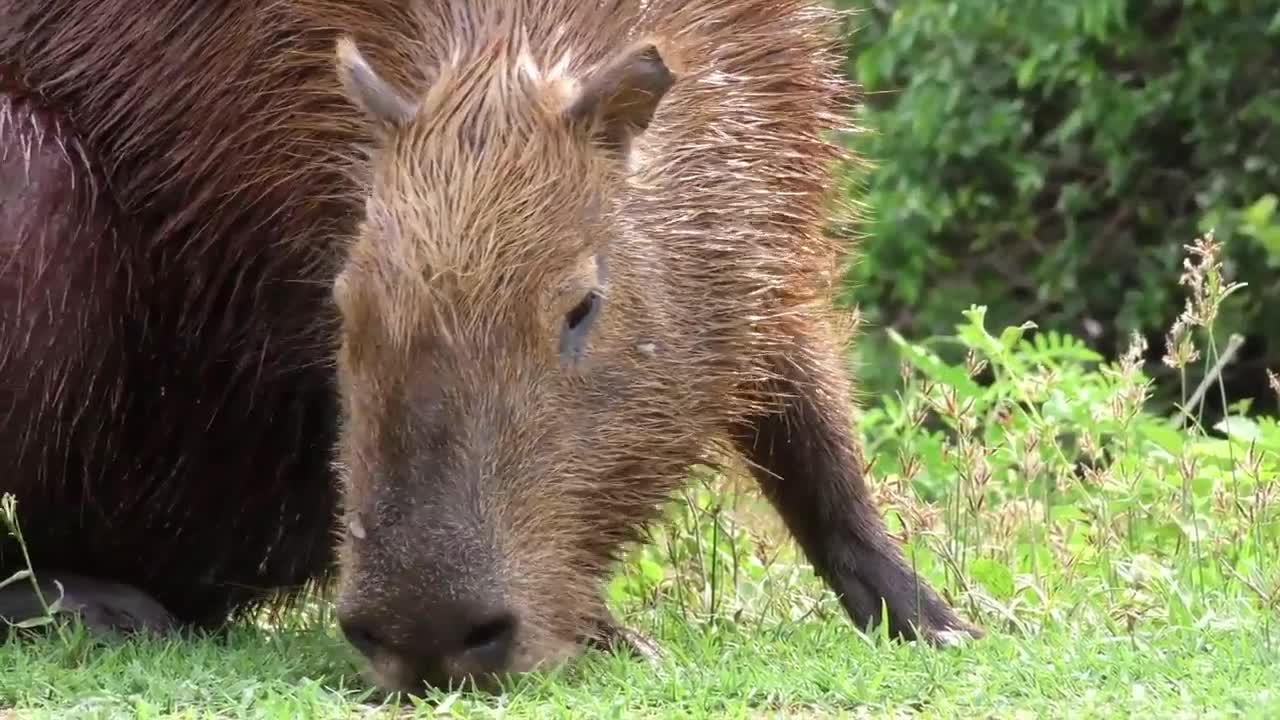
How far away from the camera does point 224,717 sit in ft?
11.3

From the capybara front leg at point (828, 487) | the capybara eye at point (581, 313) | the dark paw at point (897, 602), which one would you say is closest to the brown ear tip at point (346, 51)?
the capybara eye at point (581, 313)

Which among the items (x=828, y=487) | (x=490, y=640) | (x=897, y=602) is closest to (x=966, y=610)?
(x=897, y=602)

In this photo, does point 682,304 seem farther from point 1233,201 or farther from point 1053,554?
point 1233,201

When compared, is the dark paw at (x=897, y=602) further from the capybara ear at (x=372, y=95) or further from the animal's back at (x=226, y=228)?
the capybara ear at (x=372, y=95)

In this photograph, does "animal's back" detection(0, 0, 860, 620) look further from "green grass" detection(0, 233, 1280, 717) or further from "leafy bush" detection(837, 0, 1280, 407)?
"leafy bush" detection(837, 0, 1280, 407)

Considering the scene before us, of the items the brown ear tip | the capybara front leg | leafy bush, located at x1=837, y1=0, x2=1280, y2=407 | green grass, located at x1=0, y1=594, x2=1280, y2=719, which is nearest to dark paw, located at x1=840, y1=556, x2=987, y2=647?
the capybara front leg

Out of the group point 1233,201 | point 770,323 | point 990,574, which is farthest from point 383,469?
point 1233,201

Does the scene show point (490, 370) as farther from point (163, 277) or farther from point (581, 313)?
point (163, 277)

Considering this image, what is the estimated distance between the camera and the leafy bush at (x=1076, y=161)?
351 inches


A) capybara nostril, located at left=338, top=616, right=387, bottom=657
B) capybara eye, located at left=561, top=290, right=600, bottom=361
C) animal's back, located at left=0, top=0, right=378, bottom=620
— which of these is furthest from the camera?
animal's back, located at left=0, top=0, right=378, bottom=620

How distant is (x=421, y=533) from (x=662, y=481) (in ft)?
2.18

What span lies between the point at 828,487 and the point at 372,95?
1.36 m

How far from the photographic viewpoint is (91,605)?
4.48 meters

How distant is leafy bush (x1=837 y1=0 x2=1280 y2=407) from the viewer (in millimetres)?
8906
